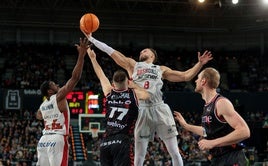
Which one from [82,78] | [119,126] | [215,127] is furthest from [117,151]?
[82,78]

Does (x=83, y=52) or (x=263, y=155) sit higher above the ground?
(x=83, y=52)

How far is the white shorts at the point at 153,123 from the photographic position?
9031 millimetres

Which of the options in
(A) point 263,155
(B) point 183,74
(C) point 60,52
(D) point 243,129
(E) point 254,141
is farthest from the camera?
(C) point 60,52

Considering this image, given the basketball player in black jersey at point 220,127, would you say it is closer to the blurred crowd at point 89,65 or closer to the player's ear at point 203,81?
the player's ear at point 203,81

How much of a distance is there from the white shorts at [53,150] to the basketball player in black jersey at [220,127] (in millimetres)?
3113

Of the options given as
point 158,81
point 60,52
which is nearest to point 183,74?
point 158,81

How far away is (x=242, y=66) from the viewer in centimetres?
3678

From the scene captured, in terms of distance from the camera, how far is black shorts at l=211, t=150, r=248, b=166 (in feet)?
19.1

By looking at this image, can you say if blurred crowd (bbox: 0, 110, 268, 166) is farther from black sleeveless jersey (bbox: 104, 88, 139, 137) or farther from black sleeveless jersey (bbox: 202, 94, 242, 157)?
black sleeveless jersey (bbox: 202, 94, 242, 157)

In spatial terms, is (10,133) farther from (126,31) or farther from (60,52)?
(126,31)

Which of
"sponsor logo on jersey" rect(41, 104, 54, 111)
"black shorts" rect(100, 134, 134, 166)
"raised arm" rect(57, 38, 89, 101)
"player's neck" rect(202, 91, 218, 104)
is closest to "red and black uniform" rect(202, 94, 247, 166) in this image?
"player's neck" rect(202, 91, 218, 104)

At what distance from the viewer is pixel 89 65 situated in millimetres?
34312

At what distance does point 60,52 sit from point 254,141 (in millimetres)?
16042

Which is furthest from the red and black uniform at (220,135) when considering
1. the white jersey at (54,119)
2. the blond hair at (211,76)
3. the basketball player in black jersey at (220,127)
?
the white jersey at (54,119)
